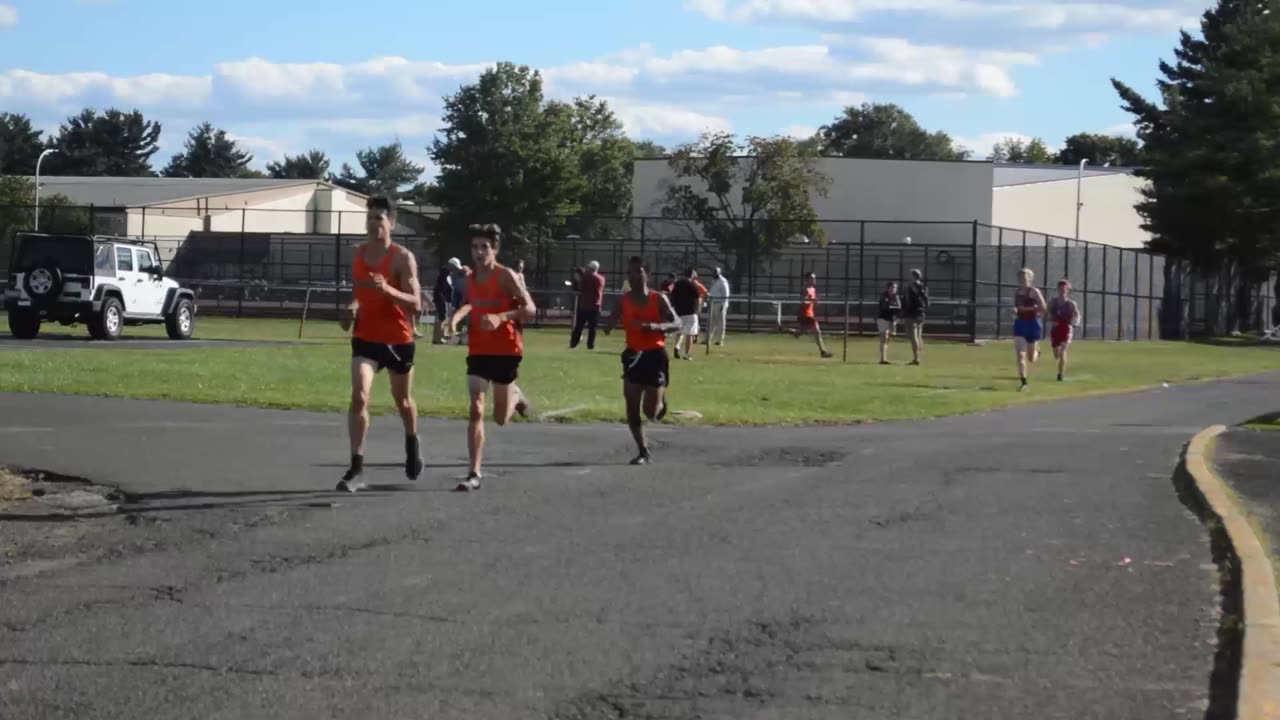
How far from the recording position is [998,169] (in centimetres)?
8706

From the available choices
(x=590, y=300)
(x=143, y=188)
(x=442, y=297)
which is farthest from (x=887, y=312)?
(x=143, y=188)

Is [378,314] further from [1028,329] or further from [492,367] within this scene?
[1028,329]

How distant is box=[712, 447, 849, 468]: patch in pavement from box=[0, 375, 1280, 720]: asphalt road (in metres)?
0.07

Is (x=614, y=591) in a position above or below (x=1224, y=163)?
below

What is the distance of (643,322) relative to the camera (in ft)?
46.5

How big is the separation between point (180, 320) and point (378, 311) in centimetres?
2450

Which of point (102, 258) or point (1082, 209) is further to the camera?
point (1082, 209)

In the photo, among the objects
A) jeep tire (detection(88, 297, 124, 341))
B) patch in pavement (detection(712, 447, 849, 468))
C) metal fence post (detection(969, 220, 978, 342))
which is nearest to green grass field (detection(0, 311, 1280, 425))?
jeep tire (detection(88, 297, 124, 341))

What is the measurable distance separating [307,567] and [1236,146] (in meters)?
57.4

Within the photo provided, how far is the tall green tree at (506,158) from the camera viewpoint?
231ft

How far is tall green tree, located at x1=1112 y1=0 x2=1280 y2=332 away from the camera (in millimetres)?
60281

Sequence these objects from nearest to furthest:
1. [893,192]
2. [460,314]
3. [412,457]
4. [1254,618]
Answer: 1. [1254,618]
2. [412,457]
3. [460,314]
4. [893,192]

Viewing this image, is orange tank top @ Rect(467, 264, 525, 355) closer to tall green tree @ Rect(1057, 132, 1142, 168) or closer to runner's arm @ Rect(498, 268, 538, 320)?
runner's arm @ Rect(498, 268, 538, 320)

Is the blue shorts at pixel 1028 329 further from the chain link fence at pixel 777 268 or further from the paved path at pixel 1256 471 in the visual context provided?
the chain link fence at pixel 777 268
